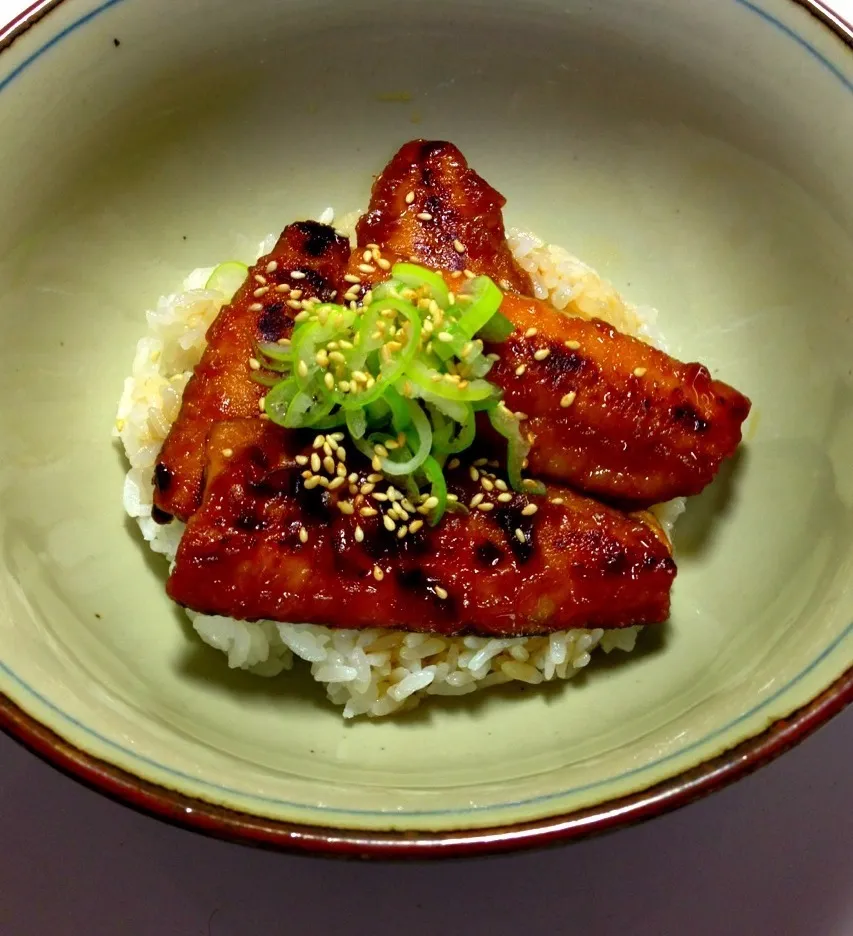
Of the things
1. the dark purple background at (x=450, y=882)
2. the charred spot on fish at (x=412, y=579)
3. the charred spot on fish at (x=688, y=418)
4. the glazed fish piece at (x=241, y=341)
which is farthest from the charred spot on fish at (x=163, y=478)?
the charred spot on fish at (x=688, y=418)

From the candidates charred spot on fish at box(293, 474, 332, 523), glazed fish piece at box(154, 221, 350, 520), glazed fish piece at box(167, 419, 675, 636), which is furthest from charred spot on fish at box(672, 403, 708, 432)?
glazed fish piece at box(154, 221, 350, 520)

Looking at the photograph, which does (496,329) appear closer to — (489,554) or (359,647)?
(489,554)

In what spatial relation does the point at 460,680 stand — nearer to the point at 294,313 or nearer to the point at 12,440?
the point at 294,313

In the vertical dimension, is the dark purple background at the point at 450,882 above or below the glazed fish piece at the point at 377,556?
below

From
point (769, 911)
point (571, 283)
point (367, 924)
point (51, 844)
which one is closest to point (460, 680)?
point (367, 924)

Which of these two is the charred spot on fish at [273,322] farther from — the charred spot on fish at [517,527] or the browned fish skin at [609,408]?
the charred spot on fish at [517,527]

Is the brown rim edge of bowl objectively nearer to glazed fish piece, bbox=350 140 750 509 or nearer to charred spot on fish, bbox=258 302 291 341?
glazed fish piece, bbox=350 140 750 509
